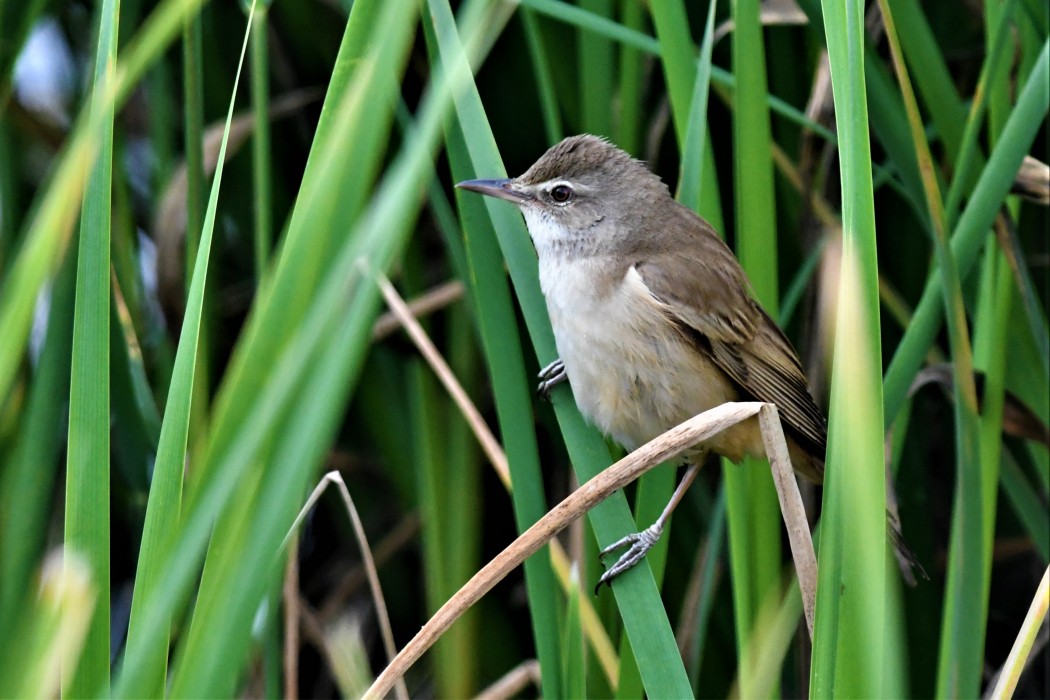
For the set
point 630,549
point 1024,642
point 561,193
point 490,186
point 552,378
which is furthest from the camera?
point 561,193

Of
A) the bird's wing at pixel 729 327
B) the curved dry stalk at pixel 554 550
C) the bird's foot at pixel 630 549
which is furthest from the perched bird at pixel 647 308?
the bird's foot at pixel 630 549

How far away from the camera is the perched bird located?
2.55m

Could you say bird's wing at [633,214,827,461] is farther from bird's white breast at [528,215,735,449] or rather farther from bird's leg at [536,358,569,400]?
bird's leg at [536,358,569,400]

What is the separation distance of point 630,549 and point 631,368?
0.67 metres

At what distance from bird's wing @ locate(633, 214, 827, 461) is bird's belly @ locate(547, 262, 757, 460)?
0.07 m

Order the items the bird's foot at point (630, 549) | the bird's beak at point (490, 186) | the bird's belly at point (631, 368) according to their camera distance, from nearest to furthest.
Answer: the bird's foot at point (630, 549) < the bird's beak at point (490, 186) < the bird's belly at point (631, 368)

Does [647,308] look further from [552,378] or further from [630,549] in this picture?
[630,549]

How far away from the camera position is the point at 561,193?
275 centimetres

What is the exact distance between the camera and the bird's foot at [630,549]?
1.85 meters

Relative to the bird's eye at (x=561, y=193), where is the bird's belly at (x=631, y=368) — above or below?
below

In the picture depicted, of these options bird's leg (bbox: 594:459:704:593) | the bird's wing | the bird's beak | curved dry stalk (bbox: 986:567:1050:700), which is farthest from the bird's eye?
curved dry stalk (bbox: 986:567:1050:700)

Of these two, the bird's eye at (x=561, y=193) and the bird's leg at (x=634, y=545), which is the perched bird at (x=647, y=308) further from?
the bird's leg at (x=634, y=545)

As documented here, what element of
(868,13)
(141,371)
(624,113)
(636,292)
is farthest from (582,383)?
(868,13)

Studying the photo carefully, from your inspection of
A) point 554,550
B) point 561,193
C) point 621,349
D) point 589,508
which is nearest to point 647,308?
point 621,349
